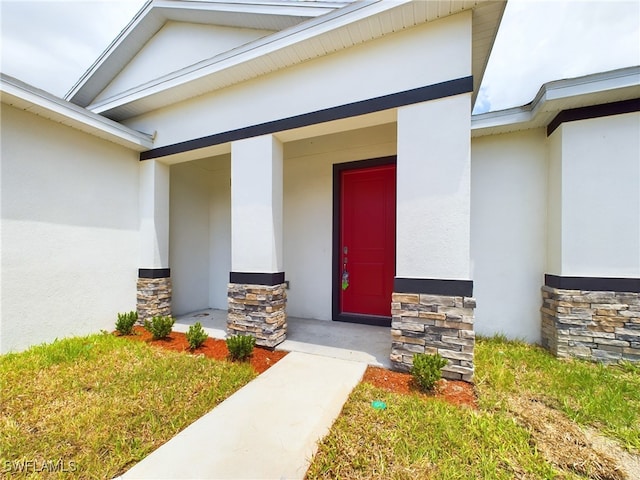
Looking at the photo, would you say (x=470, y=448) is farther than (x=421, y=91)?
No

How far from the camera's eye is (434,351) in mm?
2625

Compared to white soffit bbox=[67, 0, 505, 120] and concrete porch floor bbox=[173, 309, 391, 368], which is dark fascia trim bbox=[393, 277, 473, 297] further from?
white soffit bbox=[67, 0, 505, 120]

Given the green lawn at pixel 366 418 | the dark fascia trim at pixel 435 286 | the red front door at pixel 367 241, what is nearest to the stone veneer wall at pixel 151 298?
the green lawn at pixel 366 418

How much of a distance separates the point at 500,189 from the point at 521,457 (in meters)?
3.27

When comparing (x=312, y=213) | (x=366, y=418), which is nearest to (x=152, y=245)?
(x=312, y=213)

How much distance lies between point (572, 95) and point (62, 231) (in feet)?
A: 22.0

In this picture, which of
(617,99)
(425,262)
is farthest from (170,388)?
(617,99)

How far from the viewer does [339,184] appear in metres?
4.60

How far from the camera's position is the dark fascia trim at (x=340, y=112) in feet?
8.55

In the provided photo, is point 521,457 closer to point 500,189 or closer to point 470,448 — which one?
point 470,448

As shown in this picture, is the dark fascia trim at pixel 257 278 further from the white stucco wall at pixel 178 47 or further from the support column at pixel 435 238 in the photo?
Answer: the white stucco wall at pixel 178 47

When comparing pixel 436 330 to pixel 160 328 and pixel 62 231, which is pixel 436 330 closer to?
pixel 160 328

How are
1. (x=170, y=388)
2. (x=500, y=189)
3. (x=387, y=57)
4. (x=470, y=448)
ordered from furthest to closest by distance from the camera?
(x=500, y=189) → (x=387, y=57) → (x=170, y=388) → (x=470, y=448)

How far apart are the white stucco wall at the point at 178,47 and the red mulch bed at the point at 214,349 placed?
15.0 ft
